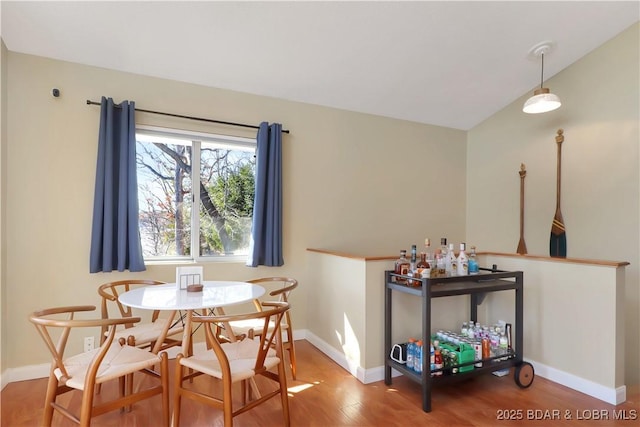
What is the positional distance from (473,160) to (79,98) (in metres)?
4.19

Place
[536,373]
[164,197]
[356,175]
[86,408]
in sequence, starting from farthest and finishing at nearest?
1. [356,175]
2. [164,197]
3. [536,373]
4. [86,408]

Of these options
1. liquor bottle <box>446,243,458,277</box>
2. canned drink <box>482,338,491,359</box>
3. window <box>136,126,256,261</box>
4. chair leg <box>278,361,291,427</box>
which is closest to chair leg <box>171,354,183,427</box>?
chair leg <box>278,361,291,427</box>

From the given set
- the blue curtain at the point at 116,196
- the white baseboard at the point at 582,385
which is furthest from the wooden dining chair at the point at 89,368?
the white baseboard at the point at 582,385

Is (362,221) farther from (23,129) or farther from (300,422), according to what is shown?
(23,129)

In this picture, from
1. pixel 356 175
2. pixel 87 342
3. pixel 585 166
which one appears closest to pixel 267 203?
pixel 356 175

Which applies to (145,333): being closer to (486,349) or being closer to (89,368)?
(89,368)

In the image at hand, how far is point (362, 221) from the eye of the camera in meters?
3.91

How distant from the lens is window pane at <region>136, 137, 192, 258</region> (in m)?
3.11

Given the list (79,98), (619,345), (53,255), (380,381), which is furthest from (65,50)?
(619,345)

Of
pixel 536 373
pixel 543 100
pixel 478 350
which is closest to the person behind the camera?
pixel 478 350

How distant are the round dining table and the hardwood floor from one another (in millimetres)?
491

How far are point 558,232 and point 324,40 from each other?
2811 millimetres

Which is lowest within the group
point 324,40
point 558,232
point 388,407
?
point 388,407

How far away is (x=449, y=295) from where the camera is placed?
7.54 ft
